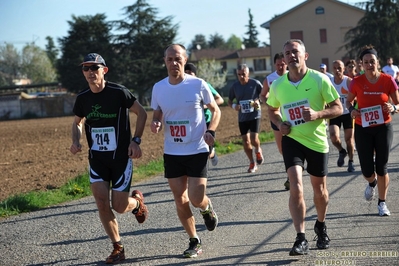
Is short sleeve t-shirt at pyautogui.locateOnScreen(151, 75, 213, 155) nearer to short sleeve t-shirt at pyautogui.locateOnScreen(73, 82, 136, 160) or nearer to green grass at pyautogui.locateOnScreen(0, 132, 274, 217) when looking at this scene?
short sleeve t-shirt at pyautogui.locateOnScreen(73, 82, 136, 160)

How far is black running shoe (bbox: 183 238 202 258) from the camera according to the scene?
649 cm

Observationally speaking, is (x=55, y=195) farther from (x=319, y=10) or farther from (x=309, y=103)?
(x=319, y=10)

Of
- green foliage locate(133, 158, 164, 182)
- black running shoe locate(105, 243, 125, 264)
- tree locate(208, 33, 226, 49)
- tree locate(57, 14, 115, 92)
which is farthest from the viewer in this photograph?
tree locate(208, 33, 226, 49)

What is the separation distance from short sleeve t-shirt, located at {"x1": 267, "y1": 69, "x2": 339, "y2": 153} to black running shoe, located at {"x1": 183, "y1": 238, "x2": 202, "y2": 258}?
147 cm

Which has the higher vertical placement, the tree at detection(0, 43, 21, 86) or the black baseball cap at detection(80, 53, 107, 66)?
the tree at detection(0, 43, 21, 86)

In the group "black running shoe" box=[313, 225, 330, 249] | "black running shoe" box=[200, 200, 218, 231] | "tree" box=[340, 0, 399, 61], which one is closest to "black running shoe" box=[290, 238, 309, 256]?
"black running shoe" box=[313, 225, 330, 249]

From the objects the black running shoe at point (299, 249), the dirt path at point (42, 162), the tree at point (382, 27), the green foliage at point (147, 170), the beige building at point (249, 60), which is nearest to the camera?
the black running shoe at point (299, 249)

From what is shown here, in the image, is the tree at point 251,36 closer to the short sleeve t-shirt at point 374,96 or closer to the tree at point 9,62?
the tree at point 9,62

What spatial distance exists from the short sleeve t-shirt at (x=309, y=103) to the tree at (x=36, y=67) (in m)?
131

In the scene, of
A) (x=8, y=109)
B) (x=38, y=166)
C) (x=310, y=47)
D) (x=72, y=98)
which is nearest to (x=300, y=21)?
(x=310, y=47)

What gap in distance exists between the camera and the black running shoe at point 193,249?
6.49m

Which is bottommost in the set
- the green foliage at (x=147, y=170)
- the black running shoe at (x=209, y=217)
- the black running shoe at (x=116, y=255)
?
the green foliage at (x=147, y=170)

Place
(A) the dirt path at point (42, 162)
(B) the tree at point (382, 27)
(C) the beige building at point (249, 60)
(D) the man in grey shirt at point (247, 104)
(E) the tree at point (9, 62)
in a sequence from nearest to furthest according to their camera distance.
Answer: (D) the man in grey shirt at point (247, 104), (A) the dirt path at point (42, 162), (B) the tree at point (382, 27), (C) the beige building at point (249, 60), (E) the tree at point (9, 62)

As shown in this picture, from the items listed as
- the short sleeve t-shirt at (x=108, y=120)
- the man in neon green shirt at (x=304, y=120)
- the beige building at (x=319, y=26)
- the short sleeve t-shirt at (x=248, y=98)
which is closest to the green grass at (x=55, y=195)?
the short sleeve t-shirt at (x=248, y=98)
